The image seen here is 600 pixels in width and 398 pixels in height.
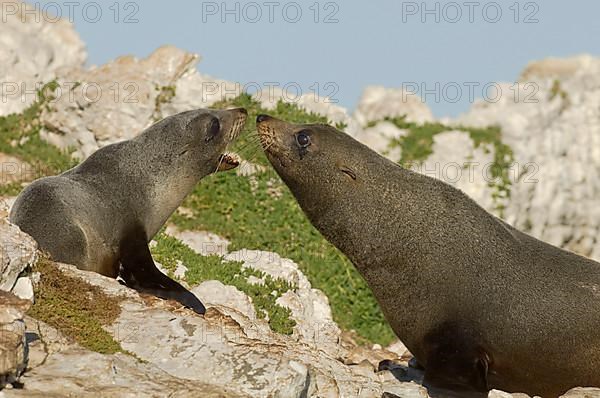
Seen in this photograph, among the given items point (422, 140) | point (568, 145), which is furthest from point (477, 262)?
point (568, 145)

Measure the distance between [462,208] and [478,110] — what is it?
15.0 meters

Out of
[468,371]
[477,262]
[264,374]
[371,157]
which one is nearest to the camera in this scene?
[264,374]

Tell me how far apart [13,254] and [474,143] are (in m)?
14.3

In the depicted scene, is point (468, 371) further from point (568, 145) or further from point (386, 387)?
point (568, 145)

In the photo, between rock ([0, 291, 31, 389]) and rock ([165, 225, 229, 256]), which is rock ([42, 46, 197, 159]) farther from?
rock ([0, 291, 31, 389])

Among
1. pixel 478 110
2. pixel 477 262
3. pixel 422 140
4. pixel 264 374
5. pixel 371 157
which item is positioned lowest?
pixel 264 374

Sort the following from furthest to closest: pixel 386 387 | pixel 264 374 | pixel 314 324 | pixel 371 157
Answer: pixel 314 324 < pixel 371 157 < pixel 386 387 < pixel 264 374

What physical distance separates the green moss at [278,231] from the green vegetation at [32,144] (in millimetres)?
2363

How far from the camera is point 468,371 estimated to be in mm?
8883

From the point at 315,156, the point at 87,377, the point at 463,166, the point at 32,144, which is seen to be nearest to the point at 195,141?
the point at 315,156

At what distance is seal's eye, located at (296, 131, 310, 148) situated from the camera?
10.6m

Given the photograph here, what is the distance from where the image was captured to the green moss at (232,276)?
472 inches

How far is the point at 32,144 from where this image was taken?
719 inches

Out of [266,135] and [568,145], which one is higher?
[568,145]
